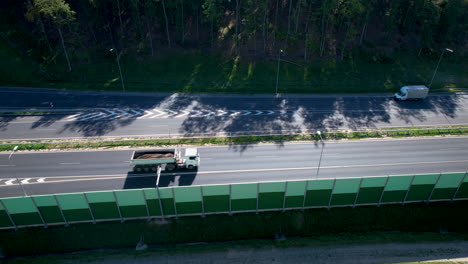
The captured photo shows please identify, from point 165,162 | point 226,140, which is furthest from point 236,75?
point 165,162

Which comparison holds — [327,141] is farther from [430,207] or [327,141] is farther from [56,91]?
[56,91]

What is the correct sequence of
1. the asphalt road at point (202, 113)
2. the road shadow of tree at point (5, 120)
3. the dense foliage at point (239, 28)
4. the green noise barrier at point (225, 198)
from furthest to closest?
the dense foliage at point (239, 28) → the asphalt road at point (202, 113) → the road shadow of tree at point (5, 120) → the green noise barrier at point (225, 198)

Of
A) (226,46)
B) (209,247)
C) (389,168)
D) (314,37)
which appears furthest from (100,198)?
(314,37)

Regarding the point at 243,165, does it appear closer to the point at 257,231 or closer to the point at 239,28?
the point at 257,231

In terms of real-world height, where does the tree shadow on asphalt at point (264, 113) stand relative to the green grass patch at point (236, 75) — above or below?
below

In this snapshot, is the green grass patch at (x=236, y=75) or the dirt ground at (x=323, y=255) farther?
the green grass patch at (x=236, y=75)

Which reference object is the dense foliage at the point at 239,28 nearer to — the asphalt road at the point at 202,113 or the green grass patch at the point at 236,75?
the green grass patch at the point at 236,75

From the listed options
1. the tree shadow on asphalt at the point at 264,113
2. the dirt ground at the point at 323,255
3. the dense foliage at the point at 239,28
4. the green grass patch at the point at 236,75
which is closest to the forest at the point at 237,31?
the dense foliage at the point at 239,28
